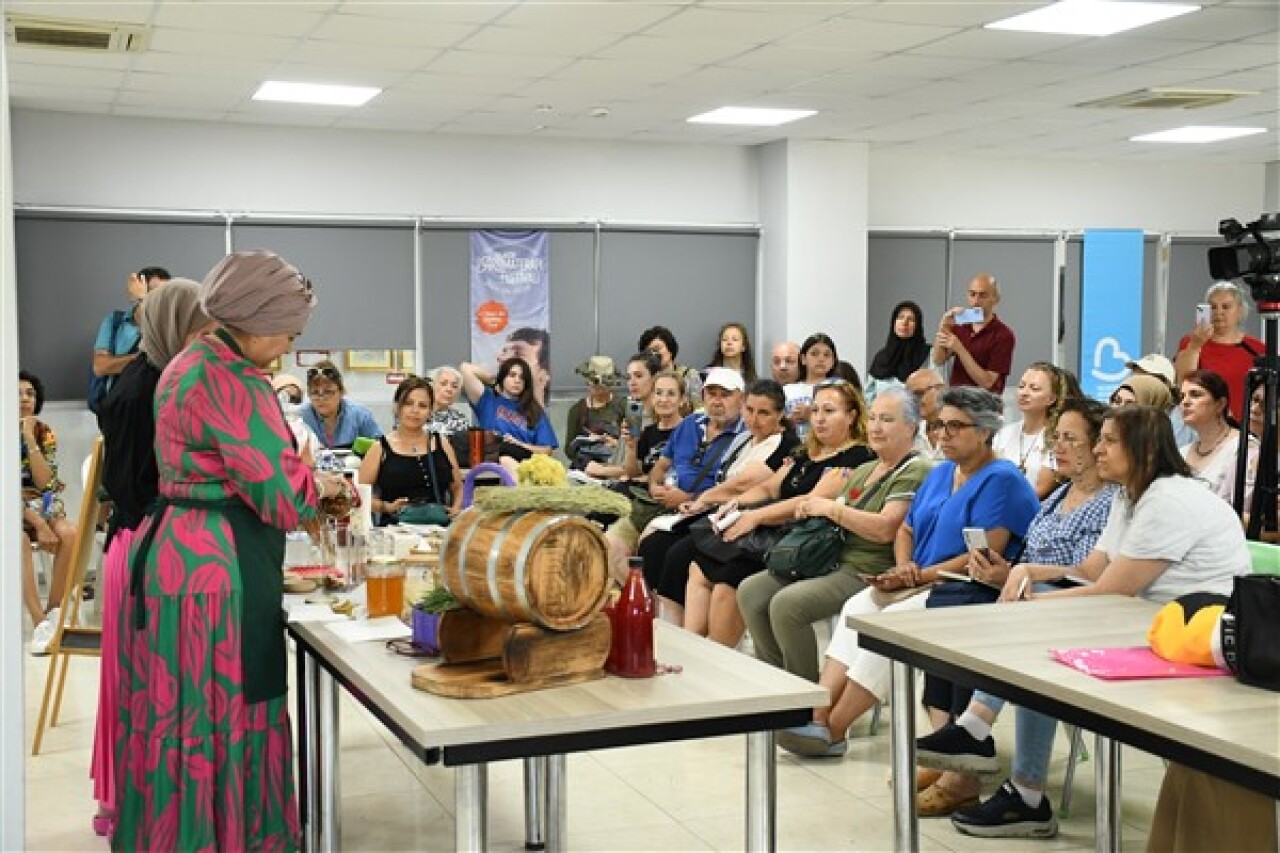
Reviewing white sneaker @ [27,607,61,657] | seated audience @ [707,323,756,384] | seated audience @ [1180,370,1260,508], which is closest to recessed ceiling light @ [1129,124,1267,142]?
seated audience @ [707,323,756,384]

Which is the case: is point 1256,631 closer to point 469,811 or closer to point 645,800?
point 469,811

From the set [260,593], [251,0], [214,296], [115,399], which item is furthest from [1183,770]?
[251,0]

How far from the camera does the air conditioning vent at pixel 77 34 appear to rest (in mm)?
6457

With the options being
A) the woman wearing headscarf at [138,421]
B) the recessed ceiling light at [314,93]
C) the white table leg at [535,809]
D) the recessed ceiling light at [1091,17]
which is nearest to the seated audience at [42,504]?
the recessed ceiling light at [314,93]

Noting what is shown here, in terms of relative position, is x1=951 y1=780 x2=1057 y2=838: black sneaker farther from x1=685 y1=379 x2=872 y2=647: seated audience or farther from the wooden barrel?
the wooden barrel

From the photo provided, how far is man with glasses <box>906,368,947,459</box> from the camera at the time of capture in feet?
20.4

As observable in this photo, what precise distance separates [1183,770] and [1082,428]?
1.39 meters

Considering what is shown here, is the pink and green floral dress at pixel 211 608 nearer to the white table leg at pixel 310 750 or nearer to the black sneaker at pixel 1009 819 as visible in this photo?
the white table leg at pixel 310 750

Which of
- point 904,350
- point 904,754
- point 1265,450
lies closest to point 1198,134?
point 904,350

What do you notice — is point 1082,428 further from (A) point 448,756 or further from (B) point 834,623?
(A) point 448,756

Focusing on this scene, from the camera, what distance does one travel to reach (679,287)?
1050cm

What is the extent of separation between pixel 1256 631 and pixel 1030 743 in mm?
1508

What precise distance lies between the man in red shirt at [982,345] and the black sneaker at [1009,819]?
4717mm

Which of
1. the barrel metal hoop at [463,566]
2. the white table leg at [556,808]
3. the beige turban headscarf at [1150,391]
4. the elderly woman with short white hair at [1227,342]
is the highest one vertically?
the elderly woman with short white hair at [1227,342]
